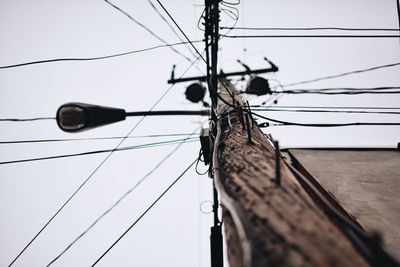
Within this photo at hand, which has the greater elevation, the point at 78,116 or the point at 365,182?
the point at 78,116

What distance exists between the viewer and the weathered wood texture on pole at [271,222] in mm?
985

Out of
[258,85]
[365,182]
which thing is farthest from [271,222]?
[258,85]

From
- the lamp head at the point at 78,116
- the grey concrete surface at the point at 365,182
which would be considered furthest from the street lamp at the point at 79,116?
the grey concrete surface at the point at 365,182

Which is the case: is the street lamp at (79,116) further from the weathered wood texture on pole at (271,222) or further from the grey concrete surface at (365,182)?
the grey concrete surface at (365,182)

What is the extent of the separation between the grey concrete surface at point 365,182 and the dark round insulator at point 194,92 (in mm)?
3207

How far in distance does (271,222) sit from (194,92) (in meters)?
7.02

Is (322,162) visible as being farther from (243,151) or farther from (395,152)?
(243,151)

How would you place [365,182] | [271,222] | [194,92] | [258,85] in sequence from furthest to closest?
[194,92]
[258,85]
[365,182]
[271,222]

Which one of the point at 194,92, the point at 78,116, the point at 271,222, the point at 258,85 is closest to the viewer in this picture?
the point at 271,222

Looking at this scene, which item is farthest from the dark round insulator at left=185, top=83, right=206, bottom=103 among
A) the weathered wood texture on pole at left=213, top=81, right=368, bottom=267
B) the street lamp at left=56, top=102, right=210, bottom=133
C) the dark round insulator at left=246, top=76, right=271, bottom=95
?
the weathered wood texture on pole at left=213, top=81, right=368, bottom=267

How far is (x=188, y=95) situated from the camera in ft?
26.0

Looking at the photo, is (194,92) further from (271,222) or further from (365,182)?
(271,222)

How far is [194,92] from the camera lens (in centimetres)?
793

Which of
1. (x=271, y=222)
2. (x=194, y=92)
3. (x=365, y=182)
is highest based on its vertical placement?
(x=194, y=92)
